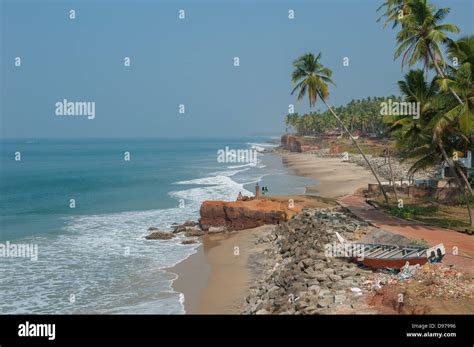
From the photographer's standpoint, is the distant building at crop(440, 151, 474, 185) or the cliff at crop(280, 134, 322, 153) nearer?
the distant building at crop(440, 151, 474, 185)

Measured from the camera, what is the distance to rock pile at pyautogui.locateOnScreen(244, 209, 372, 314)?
1254 cm

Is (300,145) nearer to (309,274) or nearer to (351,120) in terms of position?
(351,120)

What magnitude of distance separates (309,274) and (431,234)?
259 inches

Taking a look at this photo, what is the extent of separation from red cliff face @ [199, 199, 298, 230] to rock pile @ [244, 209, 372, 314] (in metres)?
3.53

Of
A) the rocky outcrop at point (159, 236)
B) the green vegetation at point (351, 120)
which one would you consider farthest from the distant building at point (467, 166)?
the green vegetation at point (351, 120)

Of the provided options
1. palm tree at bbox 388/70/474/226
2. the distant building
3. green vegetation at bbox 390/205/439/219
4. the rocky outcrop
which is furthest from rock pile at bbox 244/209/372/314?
the distant building

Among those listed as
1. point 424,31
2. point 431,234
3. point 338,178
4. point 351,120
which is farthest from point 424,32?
point 351,120

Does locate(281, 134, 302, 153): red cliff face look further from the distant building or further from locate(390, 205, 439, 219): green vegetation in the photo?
locate(390, 205, 439, 219): green vegetation

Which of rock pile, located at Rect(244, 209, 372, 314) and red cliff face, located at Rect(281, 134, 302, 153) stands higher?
red cliff face, located at Rect(281, 134, 302, 153)

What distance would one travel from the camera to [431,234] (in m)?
18.8

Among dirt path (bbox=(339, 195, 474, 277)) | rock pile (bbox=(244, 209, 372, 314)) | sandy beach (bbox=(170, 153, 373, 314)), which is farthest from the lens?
sandy beach (bbox=(170, 153, 373, 314))

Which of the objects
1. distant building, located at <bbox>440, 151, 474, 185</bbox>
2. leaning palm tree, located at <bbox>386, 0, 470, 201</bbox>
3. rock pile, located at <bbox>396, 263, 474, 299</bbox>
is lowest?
rock pile, located at <bbox>396, 263, 474, 299</bbox>
